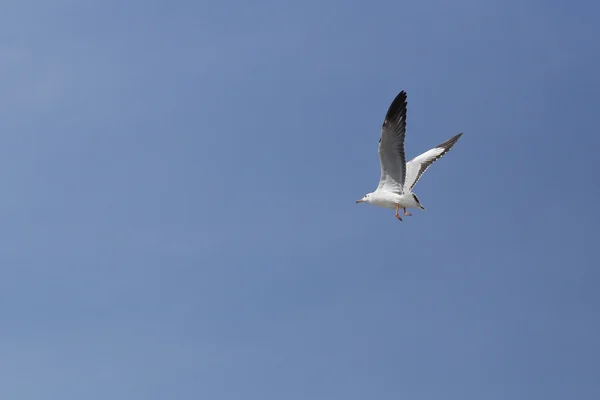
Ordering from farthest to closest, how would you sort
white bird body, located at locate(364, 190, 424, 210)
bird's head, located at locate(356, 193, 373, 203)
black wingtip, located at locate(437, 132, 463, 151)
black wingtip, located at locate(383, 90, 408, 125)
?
1. black wingtip, located at locate(437, 132, 463, 151)
2. bird's head, located at locate(356, 193, 373, 203)
3. white bird body, located at locate(364, 190, 424, 210)
4. black wingtip, located at locate(383, 90, 408, 125)

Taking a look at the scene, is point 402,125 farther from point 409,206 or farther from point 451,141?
point 451,141

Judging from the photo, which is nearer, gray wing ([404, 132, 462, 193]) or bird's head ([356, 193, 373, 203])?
bird's head ([356, 193, 373, 203])

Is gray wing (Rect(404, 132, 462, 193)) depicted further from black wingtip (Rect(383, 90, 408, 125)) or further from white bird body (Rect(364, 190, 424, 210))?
black wingtip (Rect(383, 90, 408, 125))

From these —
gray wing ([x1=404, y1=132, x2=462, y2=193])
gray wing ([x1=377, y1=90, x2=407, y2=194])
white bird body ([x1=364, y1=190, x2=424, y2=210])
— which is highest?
gray wing ([x1=404, y1=132, x2=462, y2=193])

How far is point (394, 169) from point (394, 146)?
217 centimetres

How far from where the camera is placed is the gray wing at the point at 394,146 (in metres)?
63.2

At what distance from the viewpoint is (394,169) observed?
65625mm

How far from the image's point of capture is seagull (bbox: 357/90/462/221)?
63219mm

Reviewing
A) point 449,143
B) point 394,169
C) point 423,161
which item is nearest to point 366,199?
point 394,169

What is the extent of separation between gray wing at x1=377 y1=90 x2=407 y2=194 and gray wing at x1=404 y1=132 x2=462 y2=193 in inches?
162

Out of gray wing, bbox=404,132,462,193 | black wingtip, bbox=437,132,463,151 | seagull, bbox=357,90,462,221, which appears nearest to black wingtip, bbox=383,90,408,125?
seagull, bbox=357,90,462,221

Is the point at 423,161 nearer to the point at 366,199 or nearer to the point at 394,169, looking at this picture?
the point at 366,199

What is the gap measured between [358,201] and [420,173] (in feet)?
18.1

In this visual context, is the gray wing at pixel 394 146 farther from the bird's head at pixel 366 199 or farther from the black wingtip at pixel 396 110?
the bird's head at pixel 366 199
